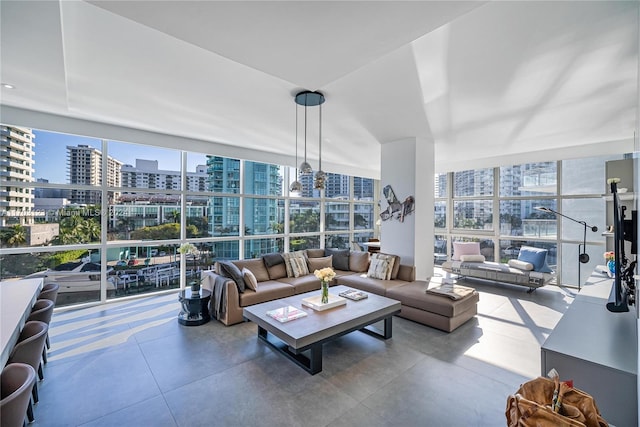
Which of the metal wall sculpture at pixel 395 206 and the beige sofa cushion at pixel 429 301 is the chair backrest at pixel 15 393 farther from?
the metal wall sculpture at pixel 395 206

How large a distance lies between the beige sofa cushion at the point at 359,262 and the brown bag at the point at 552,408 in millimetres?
4373

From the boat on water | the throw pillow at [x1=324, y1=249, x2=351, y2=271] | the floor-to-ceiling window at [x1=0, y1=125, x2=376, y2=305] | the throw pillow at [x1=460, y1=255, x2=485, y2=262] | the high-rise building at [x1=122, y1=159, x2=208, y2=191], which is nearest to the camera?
the floor-to-ceiling window at [x1=0, y1=125, x2=376, y2=305]

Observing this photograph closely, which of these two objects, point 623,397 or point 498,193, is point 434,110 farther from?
point 498,193

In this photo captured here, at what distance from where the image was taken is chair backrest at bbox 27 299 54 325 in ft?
7.55

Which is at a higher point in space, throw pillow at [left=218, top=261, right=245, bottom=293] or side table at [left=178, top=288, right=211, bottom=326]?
throw pillow at [left=218, top=261, right=245, bottom=293]

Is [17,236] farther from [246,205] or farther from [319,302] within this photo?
[319,302]

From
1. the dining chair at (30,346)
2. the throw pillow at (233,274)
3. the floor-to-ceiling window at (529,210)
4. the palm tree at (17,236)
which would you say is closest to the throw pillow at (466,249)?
the floor-to-ceiling window at (529,210)

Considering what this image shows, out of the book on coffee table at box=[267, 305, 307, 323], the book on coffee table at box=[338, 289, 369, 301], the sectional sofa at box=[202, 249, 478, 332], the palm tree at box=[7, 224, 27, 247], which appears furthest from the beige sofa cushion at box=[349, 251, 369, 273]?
the palm tree at box=[7, 224, 27, 247]

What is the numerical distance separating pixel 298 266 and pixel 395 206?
221cm

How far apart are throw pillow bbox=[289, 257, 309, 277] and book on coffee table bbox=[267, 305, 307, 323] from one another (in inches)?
66.9

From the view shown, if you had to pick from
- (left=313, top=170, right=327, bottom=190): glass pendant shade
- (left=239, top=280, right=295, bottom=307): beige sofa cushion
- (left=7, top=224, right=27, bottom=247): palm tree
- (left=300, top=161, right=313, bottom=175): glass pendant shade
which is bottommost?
(left=239, top=280, right=295, bottom=307): beige sofa cushion

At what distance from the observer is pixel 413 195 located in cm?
511

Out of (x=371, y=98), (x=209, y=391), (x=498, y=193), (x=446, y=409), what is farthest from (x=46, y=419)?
(x=498, y=193)

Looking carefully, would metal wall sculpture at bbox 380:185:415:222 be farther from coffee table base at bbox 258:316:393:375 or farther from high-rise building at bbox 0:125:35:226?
high-rise building at bbox 0:125:35:226
